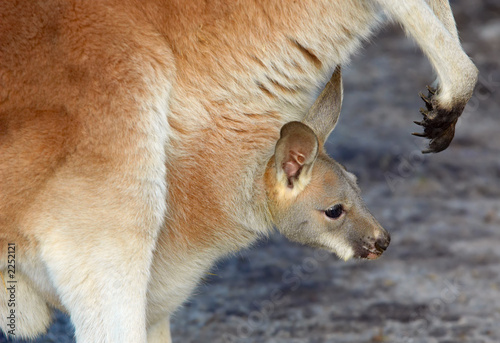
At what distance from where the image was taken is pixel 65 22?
2.39m

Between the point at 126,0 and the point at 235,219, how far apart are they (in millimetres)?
812

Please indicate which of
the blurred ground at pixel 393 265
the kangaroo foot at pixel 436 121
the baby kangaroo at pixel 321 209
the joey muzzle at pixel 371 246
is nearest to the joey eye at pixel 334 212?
the baby kangaroo at pixel 321 209

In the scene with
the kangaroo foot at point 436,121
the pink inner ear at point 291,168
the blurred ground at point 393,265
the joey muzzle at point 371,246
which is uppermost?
the kangaroo foot at point 436,121

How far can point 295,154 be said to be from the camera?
258 centimetres

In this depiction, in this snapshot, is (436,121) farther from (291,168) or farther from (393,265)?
(393,265)

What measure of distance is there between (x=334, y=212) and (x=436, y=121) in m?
0.52

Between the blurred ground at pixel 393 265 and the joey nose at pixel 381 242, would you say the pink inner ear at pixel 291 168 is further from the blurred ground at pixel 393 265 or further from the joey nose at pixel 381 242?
the blurred ground at pixel 393 265

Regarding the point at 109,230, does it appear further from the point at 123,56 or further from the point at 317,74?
the point at 317,74

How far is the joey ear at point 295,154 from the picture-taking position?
2.48m

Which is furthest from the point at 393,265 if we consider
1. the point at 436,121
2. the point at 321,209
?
the point at 321,209

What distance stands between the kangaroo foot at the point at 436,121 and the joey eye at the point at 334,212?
388mm

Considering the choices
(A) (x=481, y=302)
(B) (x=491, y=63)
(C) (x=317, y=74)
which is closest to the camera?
(C) (x=317, y=74)

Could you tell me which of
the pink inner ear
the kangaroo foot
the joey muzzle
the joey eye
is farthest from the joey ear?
the kangaroo foot

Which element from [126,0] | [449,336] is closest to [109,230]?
[126,0]
